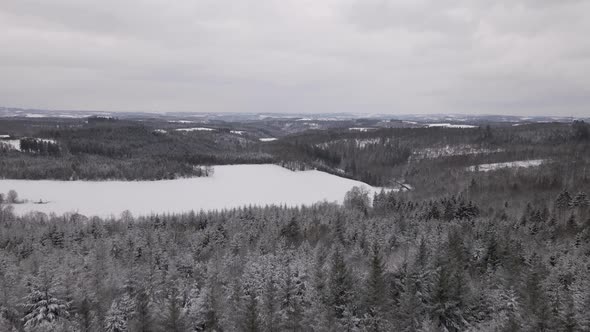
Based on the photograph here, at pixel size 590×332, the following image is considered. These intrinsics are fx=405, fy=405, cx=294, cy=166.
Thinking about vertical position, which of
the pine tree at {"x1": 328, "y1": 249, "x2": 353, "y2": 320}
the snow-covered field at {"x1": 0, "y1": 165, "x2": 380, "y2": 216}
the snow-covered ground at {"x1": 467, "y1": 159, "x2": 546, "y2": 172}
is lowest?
the snow-covered field at {"x1": 0, "y1": 165, "x2": 380, "y2": 216}

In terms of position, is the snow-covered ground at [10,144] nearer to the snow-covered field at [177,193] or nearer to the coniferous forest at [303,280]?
the snow-covered field at [177,193]

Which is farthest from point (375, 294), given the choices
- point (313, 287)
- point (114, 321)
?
point (114, 321)

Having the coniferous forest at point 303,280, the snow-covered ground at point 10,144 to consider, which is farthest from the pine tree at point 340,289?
the snow-covered ground at point 10,144

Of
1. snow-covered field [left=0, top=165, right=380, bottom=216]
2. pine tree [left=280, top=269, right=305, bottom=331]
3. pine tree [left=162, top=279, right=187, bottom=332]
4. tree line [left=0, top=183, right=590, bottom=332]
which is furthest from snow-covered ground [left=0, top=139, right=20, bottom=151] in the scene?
pine tree [left=162, top=279, right=187, bottom=332]

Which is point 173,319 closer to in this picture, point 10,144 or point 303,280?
point 303,280

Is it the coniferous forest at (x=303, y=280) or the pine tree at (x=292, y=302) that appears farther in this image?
the pine tree at (x=292, y=302)

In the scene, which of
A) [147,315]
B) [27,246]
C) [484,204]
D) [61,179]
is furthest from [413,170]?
[147,315]

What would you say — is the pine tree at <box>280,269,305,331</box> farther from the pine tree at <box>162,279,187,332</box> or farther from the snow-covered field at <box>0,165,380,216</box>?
the snow-covered field at <box>0,165,380,216</box>

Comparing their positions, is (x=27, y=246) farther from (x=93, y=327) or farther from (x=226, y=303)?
(x=226, y=303)
